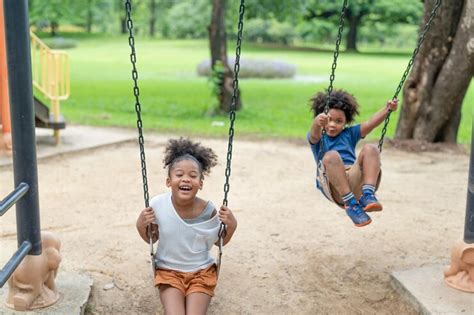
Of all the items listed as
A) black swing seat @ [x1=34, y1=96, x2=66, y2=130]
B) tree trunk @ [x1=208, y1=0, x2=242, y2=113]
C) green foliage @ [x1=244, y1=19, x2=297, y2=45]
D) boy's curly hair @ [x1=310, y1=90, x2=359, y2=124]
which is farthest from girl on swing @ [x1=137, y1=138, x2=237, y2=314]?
green foliage @ [x1=244, y1=19, x2=297, y2=45]

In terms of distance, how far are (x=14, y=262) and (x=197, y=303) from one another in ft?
2.94

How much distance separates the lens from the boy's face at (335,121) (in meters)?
4.04

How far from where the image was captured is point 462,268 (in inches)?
140

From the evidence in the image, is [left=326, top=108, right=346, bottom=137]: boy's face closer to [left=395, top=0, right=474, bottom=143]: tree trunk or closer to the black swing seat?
[left=395, top=0, right=474, bottom=143]: tree trunk

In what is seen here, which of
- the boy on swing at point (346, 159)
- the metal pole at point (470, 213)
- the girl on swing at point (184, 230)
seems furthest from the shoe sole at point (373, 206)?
the girl on swing at point (184, 230)

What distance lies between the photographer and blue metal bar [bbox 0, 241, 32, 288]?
284 cm

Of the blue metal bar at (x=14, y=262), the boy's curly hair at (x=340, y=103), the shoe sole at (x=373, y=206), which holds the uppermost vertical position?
the boy's curly hair at (x=340, y=103)

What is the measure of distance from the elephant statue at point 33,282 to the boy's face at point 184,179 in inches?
30.7

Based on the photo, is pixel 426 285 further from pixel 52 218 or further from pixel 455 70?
pixel 455 70

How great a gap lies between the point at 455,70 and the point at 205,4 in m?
31.3

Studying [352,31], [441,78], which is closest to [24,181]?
[441,78]

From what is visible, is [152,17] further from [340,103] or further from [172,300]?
[172,300]

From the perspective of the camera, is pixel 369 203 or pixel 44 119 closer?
pixel 369 203

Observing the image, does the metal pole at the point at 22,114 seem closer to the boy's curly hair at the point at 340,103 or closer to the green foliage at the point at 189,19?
the boy's curly hair at the point at 340,103
